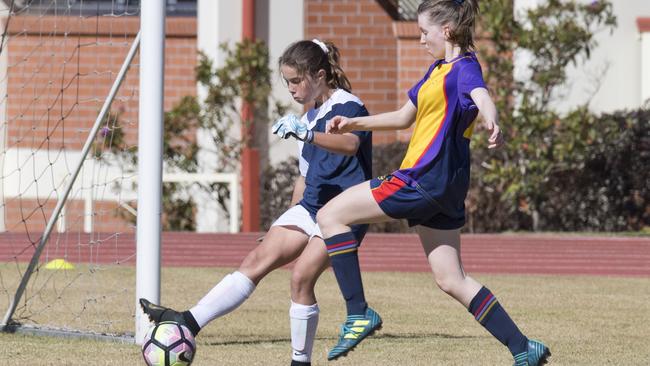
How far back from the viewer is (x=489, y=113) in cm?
581

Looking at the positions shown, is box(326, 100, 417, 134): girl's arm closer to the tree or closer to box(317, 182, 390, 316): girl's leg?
box(317, 182, 390, 316): girl's leg

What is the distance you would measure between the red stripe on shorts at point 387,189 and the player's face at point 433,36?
661 mm

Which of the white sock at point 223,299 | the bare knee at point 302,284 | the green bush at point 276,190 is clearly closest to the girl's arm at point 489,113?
the bare knee at point 302,284

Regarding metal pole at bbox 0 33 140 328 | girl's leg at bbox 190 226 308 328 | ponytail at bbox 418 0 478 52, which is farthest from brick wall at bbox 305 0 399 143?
ponytail at bbox 418 0 478 52

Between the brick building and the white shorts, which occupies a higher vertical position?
the brick building

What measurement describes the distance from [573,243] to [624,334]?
7.55 meters

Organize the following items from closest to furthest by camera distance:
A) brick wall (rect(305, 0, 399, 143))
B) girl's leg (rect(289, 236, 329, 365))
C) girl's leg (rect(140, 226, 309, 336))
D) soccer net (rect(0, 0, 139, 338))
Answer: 1. girl's leg (rect(289, 236, 329, 365))
2. girl's leg (rect(140, 226, 309, 336))
3. soccer net (rect(0, 0, 139, 338))
4. brick wall (rect(305, 0, 399, 143))

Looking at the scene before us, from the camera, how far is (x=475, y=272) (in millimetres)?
14383

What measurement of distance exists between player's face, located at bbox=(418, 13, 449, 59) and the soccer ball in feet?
5.74

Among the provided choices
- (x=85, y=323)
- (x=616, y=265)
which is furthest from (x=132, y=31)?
(x=85, y=323)

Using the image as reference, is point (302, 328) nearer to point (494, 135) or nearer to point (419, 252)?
point (494, 135)

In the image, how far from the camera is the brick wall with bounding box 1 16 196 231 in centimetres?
1902

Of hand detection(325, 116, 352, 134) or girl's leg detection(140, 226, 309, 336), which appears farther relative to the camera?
girl's leg detection(140, 226, 309, 336)

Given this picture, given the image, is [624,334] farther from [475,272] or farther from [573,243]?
[573,243]
